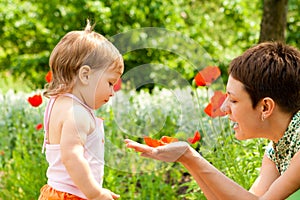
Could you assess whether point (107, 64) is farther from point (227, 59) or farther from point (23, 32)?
point (23, 32)

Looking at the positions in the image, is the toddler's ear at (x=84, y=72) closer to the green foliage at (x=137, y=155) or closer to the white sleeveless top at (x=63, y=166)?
the white sleeveless top at (x=63, y=166)

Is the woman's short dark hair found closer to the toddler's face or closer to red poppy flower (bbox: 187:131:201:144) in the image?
red poppy flower (bbox: 187:131:201:144)

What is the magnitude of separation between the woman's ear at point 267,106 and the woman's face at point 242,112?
0.06 feet

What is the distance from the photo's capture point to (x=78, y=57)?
220 cm

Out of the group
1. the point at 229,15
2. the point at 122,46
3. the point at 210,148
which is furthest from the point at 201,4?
the point at 122,46

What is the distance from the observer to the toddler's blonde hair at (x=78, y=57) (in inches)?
86.0

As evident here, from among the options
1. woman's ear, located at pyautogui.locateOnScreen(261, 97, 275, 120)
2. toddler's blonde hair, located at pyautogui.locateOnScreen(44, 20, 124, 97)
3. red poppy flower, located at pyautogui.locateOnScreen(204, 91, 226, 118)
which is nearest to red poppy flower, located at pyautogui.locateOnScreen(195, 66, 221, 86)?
red poppy flower, located at pyautogui.locateOnScreen(204, 91, 226, 118)

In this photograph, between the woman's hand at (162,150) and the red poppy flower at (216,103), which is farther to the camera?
the red poppy flower at (216,103)

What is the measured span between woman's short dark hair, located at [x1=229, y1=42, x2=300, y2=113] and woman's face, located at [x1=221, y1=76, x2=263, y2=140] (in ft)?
0.07

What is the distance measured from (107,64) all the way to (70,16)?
5.30 m

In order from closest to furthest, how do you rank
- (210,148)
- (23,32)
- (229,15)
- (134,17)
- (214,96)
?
(214,96), (210,148), (134,17), (229,15), (23,32)

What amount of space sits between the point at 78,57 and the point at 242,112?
646mm

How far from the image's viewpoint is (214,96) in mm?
2883

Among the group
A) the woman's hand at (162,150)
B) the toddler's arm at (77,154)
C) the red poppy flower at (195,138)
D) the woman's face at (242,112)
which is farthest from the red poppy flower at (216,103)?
the toddler's arm at (77,154)
